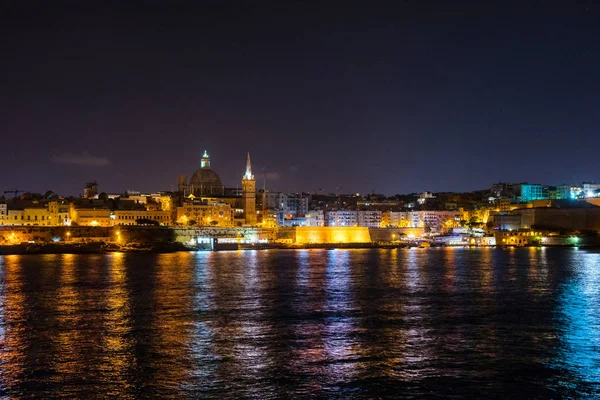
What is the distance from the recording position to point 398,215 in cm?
9231

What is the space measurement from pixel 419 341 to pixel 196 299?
30.4ft

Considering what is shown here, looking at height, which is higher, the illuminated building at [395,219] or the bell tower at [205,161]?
the bell tower at [205,161]

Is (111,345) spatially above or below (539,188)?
below

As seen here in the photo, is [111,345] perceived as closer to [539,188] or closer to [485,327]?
[485,327]

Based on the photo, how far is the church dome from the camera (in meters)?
87.0

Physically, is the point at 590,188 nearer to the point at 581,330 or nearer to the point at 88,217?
the point at 88,217

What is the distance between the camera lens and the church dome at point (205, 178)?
285ft

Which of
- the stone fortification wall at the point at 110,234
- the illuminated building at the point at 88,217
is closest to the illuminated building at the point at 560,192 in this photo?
the stone fortification wall at the point at 110,234

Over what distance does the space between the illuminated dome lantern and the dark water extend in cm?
5942

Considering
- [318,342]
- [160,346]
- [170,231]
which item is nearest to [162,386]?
[160,346]

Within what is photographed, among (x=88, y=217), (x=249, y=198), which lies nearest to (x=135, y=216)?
(x=88, y=217)

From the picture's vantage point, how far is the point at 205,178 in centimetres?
8750

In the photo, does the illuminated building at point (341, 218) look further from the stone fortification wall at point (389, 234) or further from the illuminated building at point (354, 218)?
the stone fortification wall at point (389, 234)

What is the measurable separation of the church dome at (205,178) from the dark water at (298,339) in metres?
60.3
